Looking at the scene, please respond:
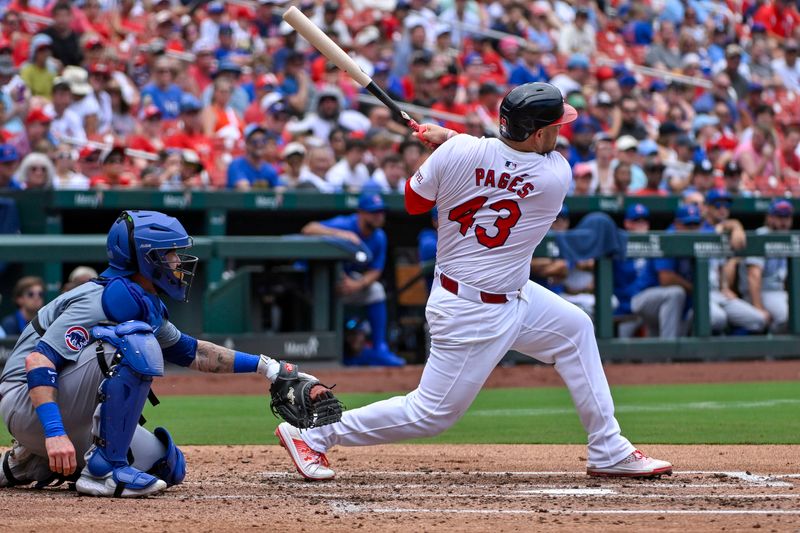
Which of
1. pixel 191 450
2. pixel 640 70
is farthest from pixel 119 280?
pixel 640 70

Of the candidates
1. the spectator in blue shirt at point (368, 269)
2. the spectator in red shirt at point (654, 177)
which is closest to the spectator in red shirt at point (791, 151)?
the spectator in red shirt at point (654, 177)

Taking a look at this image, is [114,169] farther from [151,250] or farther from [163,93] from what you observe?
[151,250]

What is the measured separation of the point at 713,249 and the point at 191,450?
21.8 ft

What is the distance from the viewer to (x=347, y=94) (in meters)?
14.0

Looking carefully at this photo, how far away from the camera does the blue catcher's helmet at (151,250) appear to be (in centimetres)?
457

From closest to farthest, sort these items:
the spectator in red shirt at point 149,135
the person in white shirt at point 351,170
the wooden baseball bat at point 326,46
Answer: the wooden baseball bat at point 326,46
the spectator in red shirt at point 149,135
the person in white shirt at point 351,170

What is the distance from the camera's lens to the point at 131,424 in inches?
177

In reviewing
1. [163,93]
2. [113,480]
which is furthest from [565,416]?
[163,93]

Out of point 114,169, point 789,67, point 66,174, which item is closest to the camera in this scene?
point 114,169

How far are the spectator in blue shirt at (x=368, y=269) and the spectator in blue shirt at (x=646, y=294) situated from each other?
2200 millimetres

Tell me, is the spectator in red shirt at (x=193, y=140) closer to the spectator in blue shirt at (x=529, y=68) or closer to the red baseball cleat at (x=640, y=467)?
the spectator in blue shirt at (x=529, y=68)

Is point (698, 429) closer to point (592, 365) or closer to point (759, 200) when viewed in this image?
point (592, 365)

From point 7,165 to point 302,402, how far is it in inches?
243

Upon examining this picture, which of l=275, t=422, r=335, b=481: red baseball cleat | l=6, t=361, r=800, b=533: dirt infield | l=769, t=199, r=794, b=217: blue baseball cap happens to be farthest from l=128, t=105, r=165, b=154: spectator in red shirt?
l=275, t=422, r=335, b=481: red baseball cleat
